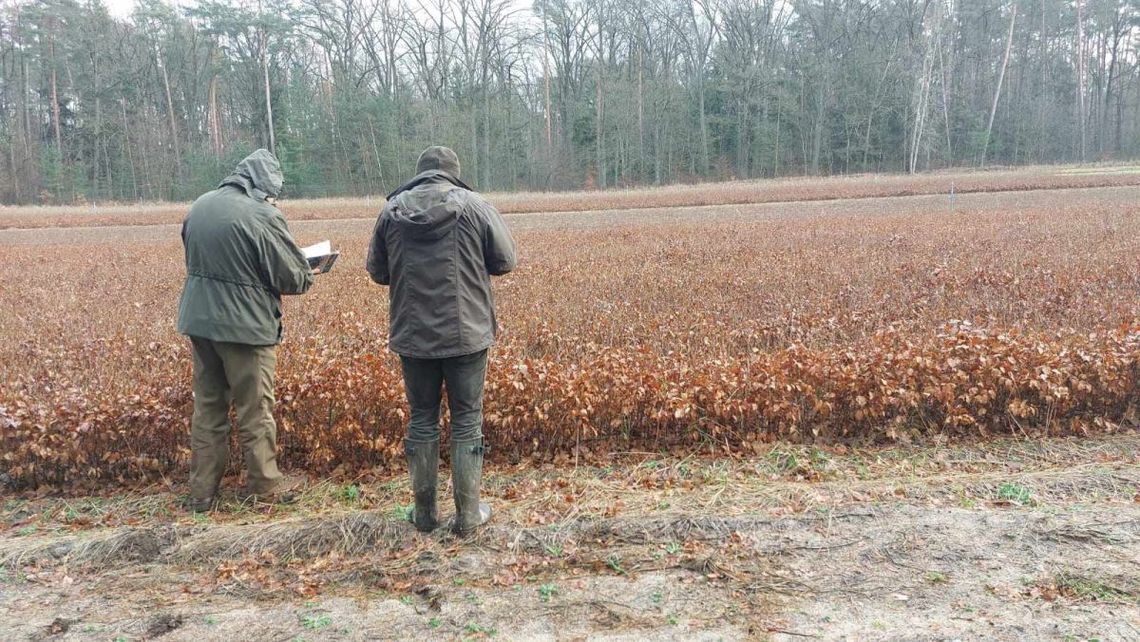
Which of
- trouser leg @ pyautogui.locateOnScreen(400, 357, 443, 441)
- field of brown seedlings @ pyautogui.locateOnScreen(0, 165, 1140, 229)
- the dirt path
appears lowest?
the dirt path

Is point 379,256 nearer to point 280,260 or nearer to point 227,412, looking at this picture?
point 280,260

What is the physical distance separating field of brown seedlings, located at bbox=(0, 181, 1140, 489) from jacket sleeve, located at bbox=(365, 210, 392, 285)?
1504mm

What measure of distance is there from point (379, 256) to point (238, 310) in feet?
2.96

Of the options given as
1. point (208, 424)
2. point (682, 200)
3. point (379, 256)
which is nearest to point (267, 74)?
point (682, 200)

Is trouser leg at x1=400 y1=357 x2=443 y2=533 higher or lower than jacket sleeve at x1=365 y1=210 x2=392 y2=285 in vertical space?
lower

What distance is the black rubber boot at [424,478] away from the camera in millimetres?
3779

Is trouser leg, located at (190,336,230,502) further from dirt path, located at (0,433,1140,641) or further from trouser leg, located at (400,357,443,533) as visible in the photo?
trouser leg, located at (400,357,443,533)

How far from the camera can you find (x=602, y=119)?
52219 mm

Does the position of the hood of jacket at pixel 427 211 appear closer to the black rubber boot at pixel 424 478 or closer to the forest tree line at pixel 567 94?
the black rubber boot at pixel 424 478

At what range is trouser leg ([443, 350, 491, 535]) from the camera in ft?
11.9

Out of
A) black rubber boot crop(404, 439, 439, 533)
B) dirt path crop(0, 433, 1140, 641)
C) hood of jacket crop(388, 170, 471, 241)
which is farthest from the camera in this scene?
black rubber boot crop(404, 439, 439, 533)

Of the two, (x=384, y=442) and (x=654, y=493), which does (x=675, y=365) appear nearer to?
(x=654, y=493)

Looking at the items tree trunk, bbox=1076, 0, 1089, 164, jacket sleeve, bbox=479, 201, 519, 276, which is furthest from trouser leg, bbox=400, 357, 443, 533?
tree trunk, bbox=1076, 0, 1089, 164

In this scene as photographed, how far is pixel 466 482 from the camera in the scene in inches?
151
